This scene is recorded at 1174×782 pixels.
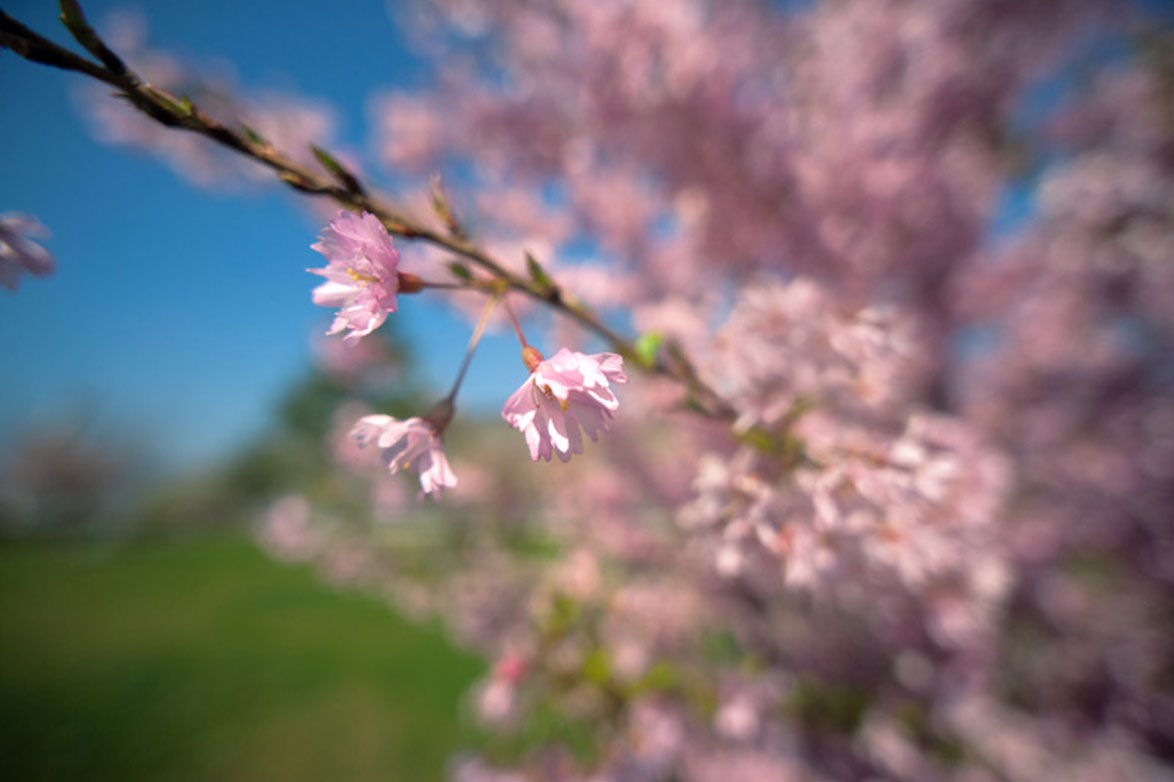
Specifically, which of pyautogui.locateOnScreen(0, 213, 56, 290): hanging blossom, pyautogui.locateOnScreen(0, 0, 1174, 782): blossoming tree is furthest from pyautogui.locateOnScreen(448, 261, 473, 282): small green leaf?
pyautogui.locateOnScreen(0, 213, 56, 290): hanging blossom

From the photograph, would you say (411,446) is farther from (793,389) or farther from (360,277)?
(793,389)

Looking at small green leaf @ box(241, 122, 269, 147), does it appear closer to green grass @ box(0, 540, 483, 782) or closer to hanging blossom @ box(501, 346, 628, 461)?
hanging blossom @ box(501, 346, 628, 461)

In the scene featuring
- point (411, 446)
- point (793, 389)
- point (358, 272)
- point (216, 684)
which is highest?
point (793, 389)

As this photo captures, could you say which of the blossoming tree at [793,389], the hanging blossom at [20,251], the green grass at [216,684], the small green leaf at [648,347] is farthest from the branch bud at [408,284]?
the green grass at [216,684]

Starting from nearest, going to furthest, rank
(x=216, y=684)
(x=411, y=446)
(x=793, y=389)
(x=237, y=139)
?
(x=237, y=139)
(x=411, y=446)
(x=793, y=389)
(x=216, y=684)

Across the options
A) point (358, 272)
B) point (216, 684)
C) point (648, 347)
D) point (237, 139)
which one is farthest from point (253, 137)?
point (216, 684)

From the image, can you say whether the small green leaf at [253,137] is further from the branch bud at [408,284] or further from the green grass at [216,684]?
the green grass at [216,684]

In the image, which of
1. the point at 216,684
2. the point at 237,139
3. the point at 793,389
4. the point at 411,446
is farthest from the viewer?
the point at 216,684
